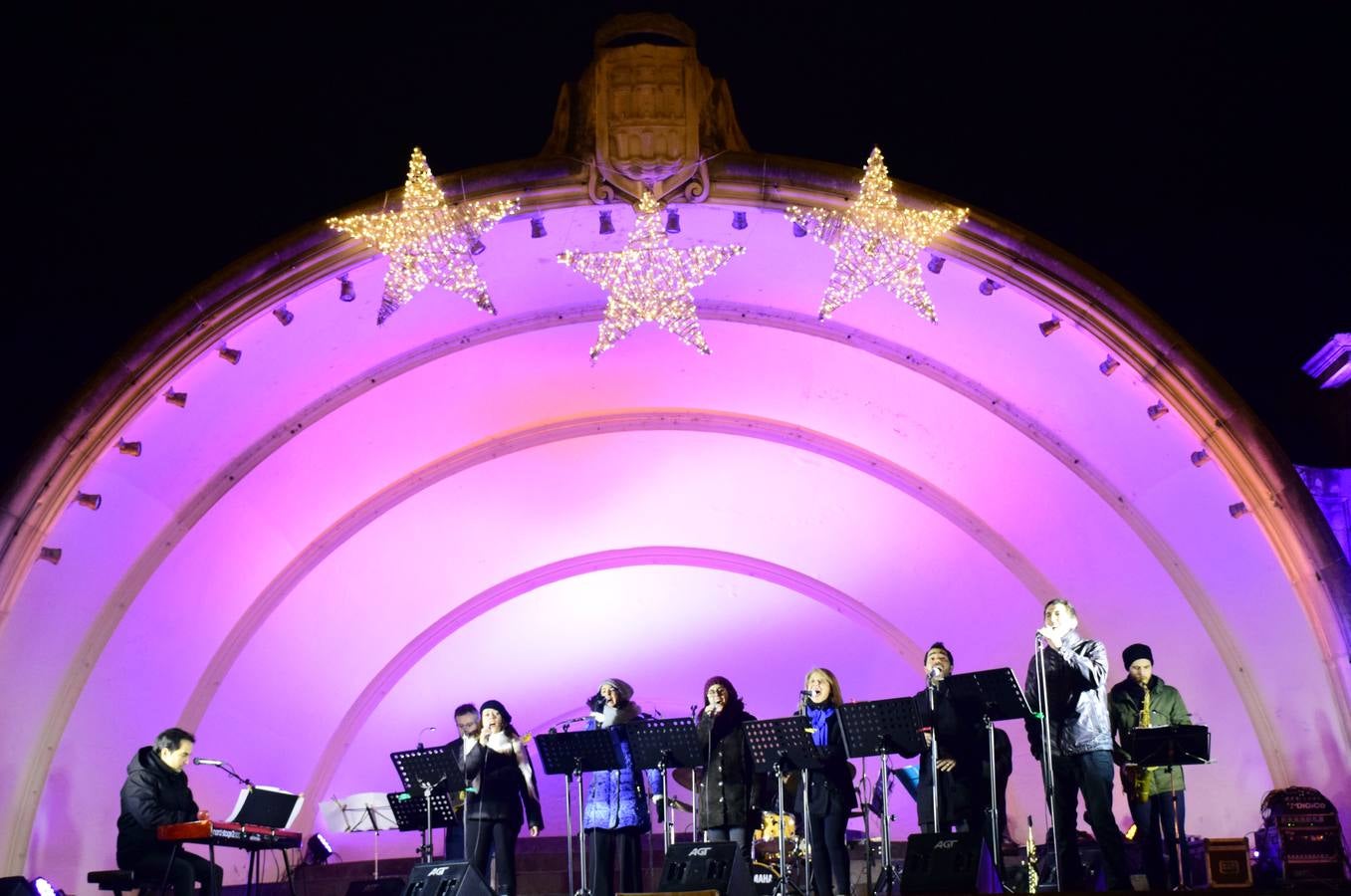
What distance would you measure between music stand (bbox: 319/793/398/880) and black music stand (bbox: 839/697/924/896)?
15.0ft

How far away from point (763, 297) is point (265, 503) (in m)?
4.83

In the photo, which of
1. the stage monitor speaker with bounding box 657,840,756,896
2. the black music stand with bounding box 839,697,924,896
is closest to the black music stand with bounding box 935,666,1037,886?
the black music stand with bounding box 839,697,924,896

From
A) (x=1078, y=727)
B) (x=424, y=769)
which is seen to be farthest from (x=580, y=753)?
(x=1078, y=727)

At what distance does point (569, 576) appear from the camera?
1523cm

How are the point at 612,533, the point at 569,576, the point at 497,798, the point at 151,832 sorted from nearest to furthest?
the point at 151,832, the point at 497,798, the point at 612,533, the point at 569,576

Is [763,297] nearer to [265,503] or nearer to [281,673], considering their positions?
[265,503]

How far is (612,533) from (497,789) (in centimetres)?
457

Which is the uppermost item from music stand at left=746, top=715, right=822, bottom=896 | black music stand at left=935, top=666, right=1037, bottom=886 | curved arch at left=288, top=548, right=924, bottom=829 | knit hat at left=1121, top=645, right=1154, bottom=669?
curved arch at left=288, top=548, right=924, bottom=829

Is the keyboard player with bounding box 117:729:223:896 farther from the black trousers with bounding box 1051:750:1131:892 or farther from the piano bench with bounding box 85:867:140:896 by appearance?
the black trousers with bounding box 1051:750:1131:892

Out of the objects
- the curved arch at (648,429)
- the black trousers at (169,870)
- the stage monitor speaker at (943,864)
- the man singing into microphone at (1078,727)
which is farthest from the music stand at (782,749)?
the curved arch at (648,429)

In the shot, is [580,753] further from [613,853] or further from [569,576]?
[569,576]

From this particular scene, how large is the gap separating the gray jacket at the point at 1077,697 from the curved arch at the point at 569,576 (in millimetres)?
5845

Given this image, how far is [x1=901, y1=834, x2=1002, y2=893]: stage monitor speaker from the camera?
8.62 m

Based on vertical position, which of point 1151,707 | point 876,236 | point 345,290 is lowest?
point 1151,707
